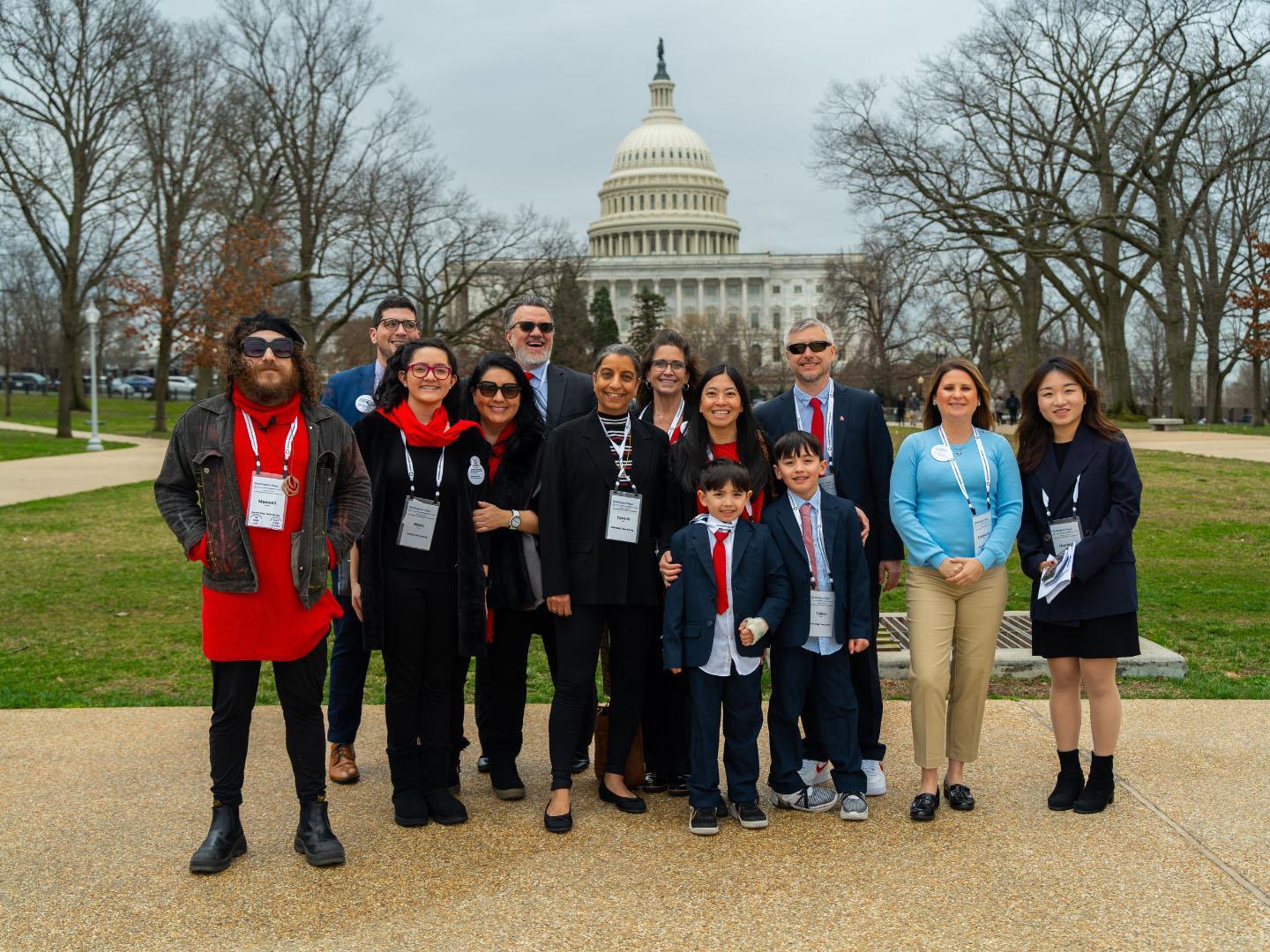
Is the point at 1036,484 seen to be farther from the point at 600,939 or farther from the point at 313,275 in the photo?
the point at 313,275

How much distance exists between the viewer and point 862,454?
5.43 m

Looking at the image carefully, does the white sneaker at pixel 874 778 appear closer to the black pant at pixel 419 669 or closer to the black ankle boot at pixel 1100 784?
the black ankle boot at pixel 1100 784

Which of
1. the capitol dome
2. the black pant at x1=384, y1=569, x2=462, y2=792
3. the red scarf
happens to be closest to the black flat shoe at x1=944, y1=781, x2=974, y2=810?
the black pant at x1=384, y1=569, x2=462, y2=792

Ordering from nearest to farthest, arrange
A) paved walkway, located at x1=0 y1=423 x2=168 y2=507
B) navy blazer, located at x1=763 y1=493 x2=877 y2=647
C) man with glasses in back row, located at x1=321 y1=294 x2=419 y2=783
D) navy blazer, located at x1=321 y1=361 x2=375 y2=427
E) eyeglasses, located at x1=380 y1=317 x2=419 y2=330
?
navy blazer, located at x1=763 y1=493 x2=877 y2=647
man with glasses in back row, located at x1=321 y1=294 x2=419 y2=783
eyeglasses, located at x1=380 y1=317 x2=419 y2=330
navy blazer, located at x1=321 y1=361 x2=375 y2=427
paved walkway, located at x1=0 y1=423 x2=168 y2=507

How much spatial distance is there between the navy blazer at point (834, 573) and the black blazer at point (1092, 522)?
71 centimetres

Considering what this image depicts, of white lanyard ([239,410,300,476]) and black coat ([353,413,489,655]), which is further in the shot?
black coat ([353,413,489,655])

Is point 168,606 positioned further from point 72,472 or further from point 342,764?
point 72,472

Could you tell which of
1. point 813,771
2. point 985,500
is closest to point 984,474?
point 985,500

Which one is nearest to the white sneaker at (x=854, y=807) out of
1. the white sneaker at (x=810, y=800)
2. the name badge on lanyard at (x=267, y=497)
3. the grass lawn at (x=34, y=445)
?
the white sneaker at (x=810, y=800)

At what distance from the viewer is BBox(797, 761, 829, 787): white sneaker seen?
5285mm

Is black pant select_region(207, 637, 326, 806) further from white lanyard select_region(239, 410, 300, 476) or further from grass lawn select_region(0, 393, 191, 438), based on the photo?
grass lawn select_region(0, 393, 191, 438)

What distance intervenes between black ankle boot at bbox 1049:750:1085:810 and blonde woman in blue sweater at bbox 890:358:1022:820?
1.23ft

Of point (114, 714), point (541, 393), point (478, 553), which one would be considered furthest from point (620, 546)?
point (114, 714)

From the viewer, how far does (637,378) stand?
5141 mm
